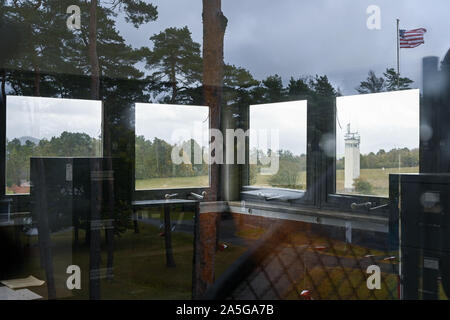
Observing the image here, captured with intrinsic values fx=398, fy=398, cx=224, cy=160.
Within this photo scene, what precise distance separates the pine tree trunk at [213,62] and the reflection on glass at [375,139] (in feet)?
1.98

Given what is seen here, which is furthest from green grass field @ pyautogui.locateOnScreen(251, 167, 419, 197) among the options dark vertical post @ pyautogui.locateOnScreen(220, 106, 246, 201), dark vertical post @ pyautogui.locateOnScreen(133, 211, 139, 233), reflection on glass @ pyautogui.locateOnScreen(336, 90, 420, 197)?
dark vertical post @ pyautogui.locateOnScreen(133, 211, 139, 233)

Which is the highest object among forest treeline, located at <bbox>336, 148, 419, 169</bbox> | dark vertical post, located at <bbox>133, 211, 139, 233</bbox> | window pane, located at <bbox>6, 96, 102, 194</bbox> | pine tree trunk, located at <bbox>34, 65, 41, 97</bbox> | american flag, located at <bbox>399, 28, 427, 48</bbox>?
american flag, located at <bbox>399, 28, 427, 48</bbox>

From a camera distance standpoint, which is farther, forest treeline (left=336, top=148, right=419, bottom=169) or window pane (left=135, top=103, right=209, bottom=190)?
forest treeline (left=336, top=148, right=419, bottom=169)

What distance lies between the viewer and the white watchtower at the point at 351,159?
70.5 inches

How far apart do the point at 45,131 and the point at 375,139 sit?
1.36 meters

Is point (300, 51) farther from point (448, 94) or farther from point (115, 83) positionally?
point (115, 83)

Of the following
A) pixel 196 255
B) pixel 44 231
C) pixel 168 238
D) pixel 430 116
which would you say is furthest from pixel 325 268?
pixel 44 231

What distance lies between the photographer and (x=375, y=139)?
1.80 m

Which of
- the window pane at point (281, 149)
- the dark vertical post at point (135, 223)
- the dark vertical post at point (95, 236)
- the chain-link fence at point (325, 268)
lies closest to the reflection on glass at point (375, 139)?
the window pane at point (281, 149)

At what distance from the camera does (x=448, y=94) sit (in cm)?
134

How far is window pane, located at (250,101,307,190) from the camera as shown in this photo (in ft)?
5.94

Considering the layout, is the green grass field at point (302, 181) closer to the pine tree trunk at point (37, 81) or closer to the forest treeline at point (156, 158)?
the forest treeline at point (156, 158)

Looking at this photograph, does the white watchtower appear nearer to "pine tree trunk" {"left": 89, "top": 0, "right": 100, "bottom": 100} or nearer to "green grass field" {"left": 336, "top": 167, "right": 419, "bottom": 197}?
"green grass field" {"left": 336, "top": 167, "right": 419, "bottom": 197}

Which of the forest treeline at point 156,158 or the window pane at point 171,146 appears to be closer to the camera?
the forest treeline at point 156,158
